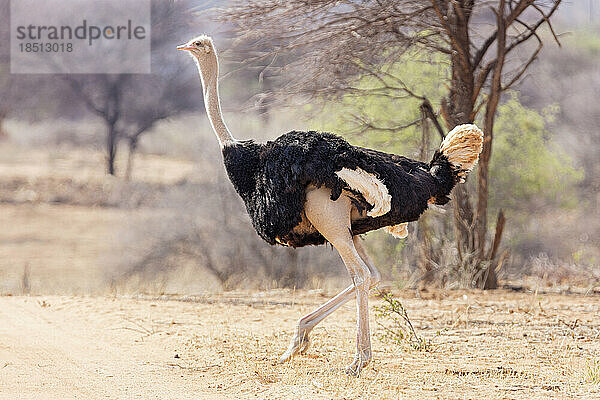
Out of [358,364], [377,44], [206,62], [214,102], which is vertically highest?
[377,44]

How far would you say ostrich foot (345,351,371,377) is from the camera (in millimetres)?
4684

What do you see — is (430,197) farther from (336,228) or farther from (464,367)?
(464,367)

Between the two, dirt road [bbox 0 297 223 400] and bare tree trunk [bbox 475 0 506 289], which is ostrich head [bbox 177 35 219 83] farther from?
bare tree trunk [bbox 475 0 506 289]

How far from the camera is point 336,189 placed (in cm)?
473

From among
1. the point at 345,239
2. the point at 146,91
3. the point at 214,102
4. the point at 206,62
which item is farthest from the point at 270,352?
the point at 146,91

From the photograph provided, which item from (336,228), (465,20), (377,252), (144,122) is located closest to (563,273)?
(377,252)

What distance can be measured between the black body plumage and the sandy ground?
0.97 m

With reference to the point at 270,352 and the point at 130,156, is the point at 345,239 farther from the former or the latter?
the point at 130,156

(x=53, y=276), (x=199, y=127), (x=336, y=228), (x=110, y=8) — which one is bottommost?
(x=53, y=276)

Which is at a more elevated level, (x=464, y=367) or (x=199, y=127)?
(x=199, y=127)

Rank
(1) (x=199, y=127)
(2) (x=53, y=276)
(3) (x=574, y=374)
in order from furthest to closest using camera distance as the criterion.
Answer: (1) (x=199, y=127) < (2) (x=53, y=276) < (3) (x=574, y=374)

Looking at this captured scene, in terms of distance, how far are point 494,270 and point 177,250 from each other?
19.5 feet

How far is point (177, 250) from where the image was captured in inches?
538

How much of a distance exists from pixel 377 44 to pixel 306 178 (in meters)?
5.06
